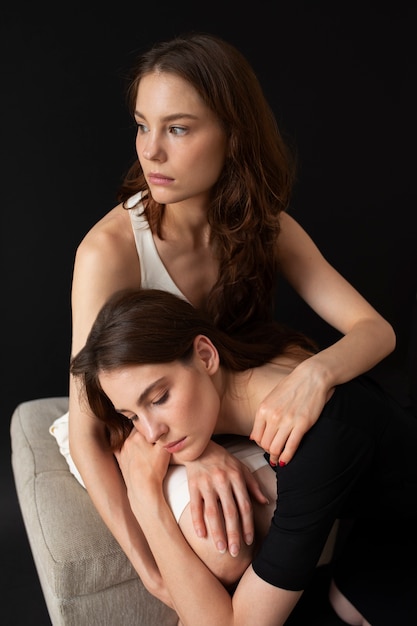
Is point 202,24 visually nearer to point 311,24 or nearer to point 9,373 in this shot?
point 311,24

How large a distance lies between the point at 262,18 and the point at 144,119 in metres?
1.43

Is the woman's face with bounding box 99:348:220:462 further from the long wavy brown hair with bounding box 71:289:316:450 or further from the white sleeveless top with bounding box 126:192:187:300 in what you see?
the white sleeveless top with bounding box 126:192:187:300

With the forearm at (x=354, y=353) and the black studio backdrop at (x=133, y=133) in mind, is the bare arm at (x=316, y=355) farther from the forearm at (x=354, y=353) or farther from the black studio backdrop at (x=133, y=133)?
the black studio backdrop at (x=133, y=133)

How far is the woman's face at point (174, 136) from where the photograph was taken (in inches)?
79.5

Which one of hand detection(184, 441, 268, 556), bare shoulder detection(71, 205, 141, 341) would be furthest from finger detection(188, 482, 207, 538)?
bare shoulder detection(71, 205, 141, 341)

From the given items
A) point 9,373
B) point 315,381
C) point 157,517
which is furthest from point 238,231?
point 9,373

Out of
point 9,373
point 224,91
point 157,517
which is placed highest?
point 224,91

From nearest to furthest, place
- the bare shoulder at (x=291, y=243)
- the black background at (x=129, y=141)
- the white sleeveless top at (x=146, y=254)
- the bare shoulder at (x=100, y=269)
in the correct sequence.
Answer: the bare shoulder at (x=100, y=269) < the white sleeveless top at (x=146, y=254) < the bare shoulder at (x=291, y=243) < the black background at (x=129, y=141)

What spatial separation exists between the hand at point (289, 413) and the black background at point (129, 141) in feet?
3.79

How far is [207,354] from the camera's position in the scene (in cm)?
196

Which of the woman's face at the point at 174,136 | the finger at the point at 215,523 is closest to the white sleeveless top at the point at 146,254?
the woman's face at the point at 174,136

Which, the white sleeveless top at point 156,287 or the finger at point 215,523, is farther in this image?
the white sleeveless top at point 156,287

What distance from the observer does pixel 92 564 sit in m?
2.03

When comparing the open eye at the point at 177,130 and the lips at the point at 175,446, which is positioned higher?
the open eye at the point at 177,130
